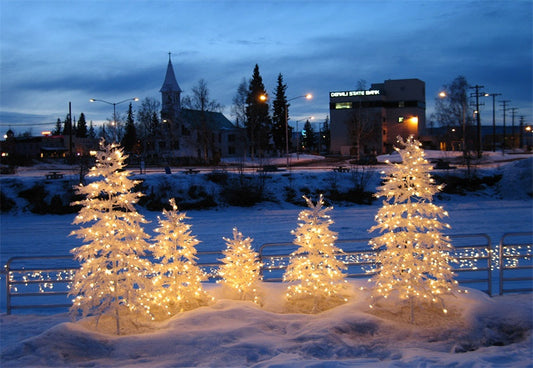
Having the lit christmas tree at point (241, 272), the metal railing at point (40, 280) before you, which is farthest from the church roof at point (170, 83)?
the lit christmas tree at point (241, 272)

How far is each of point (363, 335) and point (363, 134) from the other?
219ft

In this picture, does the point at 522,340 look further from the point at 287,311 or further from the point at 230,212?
the point at 230,212

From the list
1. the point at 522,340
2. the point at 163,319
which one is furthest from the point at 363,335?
the point at 163,319

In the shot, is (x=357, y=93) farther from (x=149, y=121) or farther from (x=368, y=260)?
(x=368, y=260)

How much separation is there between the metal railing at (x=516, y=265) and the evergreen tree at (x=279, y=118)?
191ft

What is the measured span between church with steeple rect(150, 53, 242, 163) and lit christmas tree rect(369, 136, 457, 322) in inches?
1956

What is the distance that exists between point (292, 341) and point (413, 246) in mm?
3125

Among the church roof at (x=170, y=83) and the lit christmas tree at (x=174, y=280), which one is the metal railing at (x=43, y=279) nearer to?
the lit christmas tree at (x=174, y=280)

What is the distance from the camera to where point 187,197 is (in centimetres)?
3431

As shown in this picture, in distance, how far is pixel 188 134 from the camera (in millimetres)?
71750

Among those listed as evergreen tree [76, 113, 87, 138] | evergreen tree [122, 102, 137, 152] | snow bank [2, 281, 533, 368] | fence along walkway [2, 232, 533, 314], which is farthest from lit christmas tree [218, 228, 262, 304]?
evergreen tree [76, 113, 87, 138]

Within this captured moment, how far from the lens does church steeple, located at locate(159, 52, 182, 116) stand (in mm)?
68438

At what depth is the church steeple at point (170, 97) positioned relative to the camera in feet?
225

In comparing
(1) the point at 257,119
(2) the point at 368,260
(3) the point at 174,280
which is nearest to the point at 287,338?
(3) the point at 174,280
